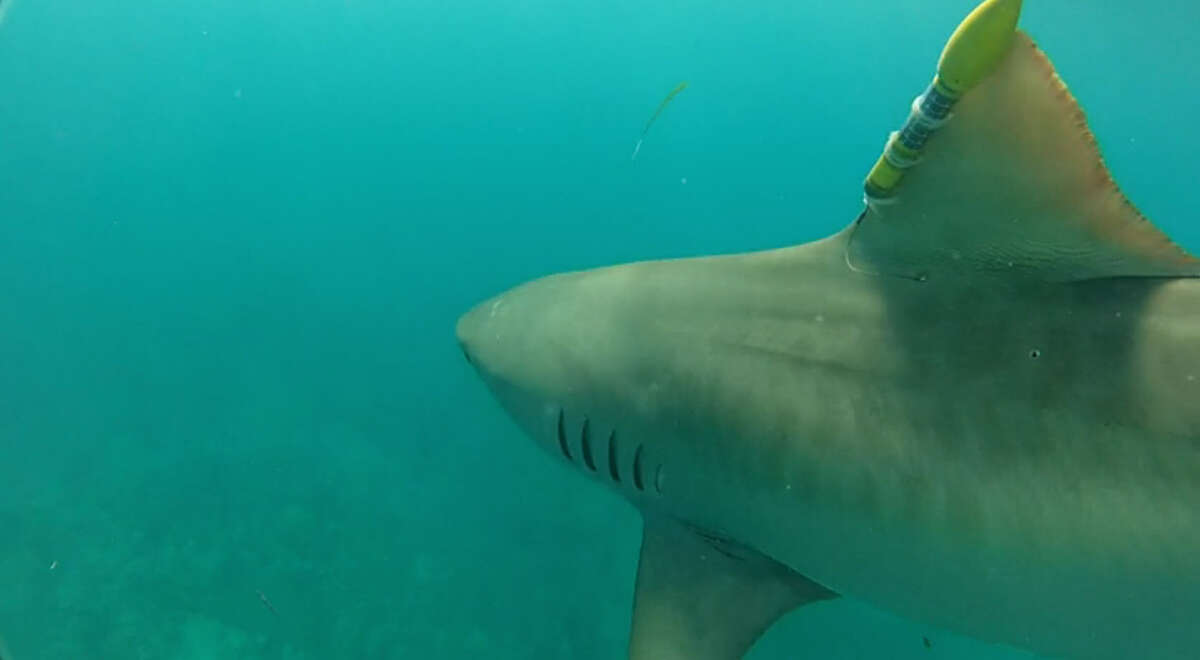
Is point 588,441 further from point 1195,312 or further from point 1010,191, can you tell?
point 1195,312

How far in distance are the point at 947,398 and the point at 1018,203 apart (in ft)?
1.17

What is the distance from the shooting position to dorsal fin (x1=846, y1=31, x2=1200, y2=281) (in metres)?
1.13

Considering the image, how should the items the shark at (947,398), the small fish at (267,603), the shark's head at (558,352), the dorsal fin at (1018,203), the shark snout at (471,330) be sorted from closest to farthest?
→ the dorsal fin at (1018,203) < the shark at (947,398) < the shark's head at (558,352) < the shark snout at (471,330) < the small fish at (267,603)

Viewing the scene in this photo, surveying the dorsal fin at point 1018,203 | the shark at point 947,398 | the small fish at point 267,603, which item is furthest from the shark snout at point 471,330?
the small fish at point 267,603

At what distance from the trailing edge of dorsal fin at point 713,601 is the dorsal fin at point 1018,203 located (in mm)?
803

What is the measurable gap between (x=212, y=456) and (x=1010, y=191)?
10.6ft

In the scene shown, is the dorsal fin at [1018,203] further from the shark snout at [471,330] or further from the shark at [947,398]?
the shark snout at [471,330]

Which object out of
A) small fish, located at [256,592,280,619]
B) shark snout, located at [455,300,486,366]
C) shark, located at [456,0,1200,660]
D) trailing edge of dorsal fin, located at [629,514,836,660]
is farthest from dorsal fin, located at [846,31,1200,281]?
small fish, located at [256,592,280,619]

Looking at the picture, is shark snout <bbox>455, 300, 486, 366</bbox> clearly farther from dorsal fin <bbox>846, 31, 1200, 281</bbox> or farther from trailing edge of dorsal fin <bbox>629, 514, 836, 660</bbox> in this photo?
dorsal fin <bbox>846, 31, 1200, 281</bbox>

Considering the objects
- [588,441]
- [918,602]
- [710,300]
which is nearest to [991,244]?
[710,300]

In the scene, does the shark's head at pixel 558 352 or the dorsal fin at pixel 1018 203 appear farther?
the shark's head at pixel 558 352

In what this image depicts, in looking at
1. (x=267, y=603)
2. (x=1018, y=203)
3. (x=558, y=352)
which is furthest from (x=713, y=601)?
(x=267, y=603)

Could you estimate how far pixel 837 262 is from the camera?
153 centimetres

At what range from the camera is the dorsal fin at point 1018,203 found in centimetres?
113
